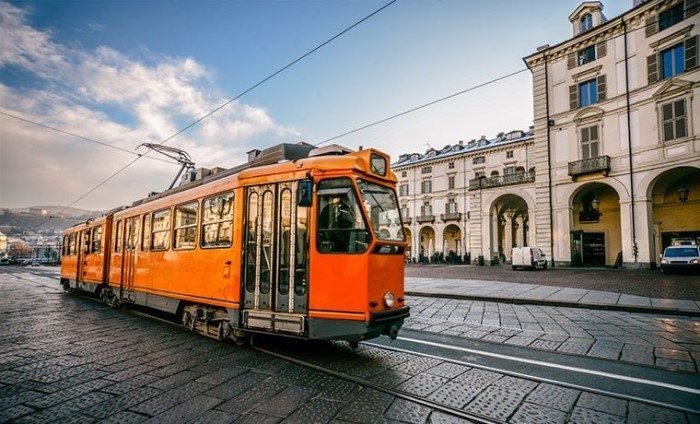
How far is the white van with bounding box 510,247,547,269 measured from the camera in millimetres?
23156

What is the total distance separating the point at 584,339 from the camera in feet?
18.8

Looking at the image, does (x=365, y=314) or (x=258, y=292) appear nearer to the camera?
(x=365, y=314)

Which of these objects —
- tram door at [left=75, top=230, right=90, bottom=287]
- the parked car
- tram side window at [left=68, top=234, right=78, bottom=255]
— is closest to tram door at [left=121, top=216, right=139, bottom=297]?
tram door at [left=75, top=230, right=90, bottom=287]

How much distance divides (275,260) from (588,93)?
27.8m

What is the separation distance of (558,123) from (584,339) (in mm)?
24211

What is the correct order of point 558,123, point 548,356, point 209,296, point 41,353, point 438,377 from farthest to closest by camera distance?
point 558,123
point 209,296
point 41,353
point 548,356
point 438,377

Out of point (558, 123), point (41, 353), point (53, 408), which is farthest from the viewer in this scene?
point (558, 123)

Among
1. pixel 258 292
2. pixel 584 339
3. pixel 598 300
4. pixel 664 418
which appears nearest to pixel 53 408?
pixel 258 292

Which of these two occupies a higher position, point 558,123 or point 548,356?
point 558,123

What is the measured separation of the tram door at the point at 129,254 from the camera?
337 inches

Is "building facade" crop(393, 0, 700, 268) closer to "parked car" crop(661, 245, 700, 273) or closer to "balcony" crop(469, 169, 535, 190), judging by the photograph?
"balcony" crop(469, 169, 535, 190)

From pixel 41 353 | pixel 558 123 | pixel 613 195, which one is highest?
pixel 558 123

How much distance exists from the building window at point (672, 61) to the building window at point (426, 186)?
1050 inches

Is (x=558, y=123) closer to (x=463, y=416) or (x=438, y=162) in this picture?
(x=438, y=162)
